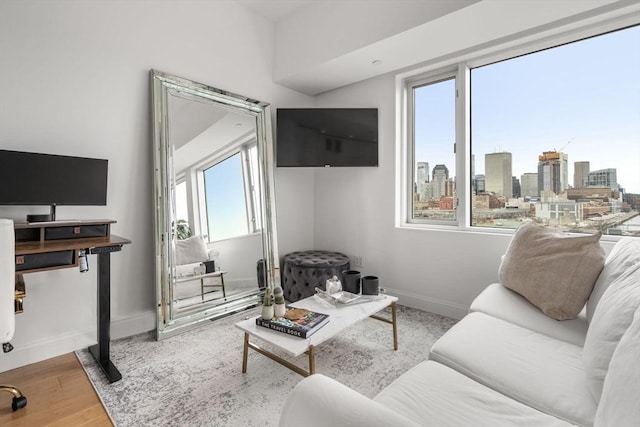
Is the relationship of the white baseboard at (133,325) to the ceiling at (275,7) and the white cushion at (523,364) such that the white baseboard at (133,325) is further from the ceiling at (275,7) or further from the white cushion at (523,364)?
the ceiling at (275,7)

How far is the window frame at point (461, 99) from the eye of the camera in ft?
7.72

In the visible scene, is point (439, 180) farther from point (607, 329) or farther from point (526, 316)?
point (607, 329)

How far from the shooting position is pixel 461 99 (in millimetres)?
2959

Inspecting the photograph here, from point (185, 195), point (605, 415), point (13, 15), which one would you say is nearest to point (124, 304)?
point (185, 195)

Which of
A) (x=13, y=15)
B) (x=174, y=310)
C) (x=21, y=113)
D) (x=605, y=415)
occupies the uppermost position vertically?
(x=13, y=15)

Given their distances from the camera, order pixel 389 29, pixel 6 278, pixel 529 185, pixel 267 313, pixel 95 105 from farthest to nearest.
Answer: pixel 529 185, pixel 389 29, pixel 95 105, pixel 267 313, pixel 6 278

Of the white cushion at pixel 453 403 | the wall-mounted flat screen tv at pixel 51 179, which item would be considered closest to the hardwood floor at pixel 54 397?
the wall-mounted flat screen tv at pixel 51 179

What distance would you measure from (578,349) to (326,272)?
203 cm

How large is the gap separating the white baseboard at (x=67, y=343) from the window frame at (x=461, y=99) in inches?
101

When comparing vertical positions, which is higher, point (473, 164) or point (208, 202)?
point (473, 164)

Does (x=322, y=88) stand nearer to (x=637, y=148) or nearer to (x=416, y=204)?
(x=416, y=204)

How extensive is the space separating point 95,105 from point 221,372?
213 centimetres

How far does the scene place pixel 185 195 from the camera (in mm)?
2703

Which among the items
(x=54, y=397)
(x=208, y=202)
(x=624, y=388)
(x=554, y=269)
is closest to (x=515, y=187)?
(x=554, y=269)
